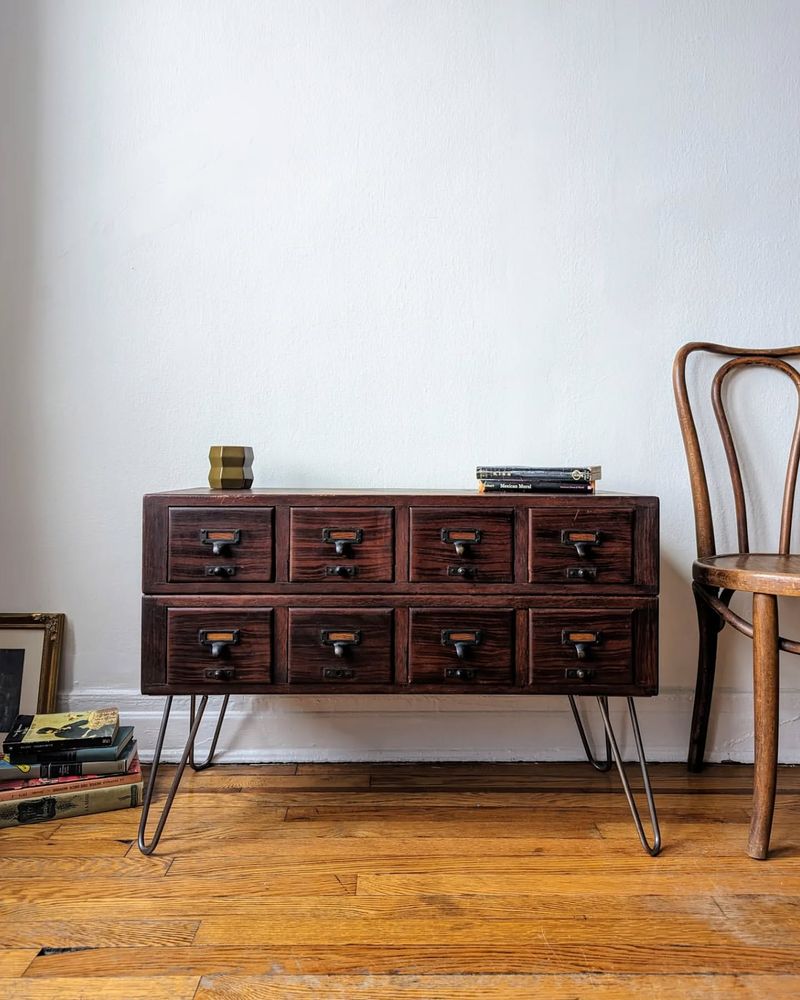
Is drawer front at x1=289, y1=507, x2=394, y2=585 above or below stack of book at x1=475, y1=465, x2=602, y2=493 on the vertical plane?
below

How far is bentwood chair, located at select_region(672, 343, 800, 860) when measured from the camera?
143cm

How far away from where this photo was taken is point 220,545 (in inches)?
57.4

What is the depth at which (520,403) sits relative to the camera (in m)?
1.96

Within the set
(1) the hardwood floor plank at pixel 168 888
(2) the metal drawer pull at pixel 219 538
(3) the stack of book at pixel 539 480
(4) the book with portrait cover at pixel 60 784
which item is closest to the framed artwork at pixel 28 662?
(4) the book with portrait cover at pixel 60 784

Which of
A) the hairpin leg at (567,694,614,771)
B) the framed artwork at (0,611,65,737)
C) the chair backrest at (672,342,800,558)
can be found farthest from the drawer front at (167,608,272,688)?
the chair backrest at (672,342,800,558)

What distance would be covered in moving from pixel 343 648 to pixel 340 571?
153 millimetres

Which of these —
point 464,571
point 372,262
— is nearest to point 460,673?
point 464,571

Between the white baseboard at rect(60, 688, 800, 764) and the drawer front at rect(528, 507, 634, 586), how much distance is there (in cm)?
61

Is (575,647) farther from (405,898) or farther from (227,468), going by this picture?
(227,468)

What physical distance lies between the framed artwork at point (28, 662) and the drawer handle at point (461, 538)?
1124 mm

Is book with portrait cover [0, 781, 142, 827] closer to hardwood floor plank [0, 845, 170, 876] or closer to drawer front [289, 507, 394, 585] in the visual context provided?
hardwood floor plank [0, 845, 170, 876]

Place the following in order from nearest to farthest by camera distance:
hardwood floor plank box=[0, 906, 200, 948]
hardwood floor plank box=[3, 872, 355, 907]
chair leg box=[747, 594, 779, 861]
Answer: hardwood floor plank box=[0, 906, 200, 948], hardwood floor plank box=[3, 872, 355, 907], chair leg box=[747, 594, 779, 861]

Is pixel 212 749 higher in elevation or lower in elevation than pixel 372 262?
lower

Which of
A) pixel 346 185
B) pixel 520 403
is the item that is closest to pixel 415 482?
pixel 520 403
